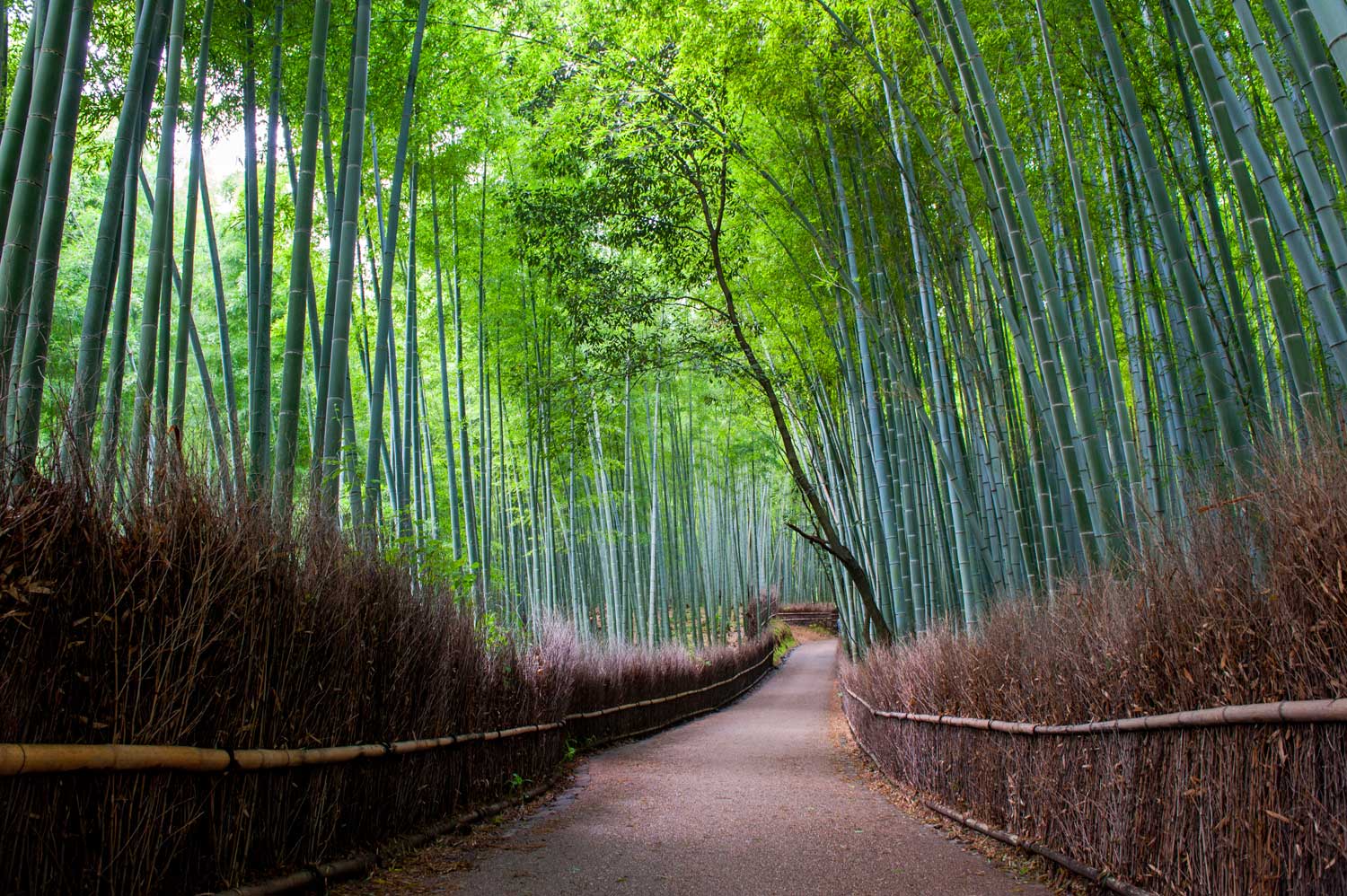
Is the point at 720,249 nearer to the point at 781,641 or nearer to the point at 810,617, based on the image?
the point at 781,641

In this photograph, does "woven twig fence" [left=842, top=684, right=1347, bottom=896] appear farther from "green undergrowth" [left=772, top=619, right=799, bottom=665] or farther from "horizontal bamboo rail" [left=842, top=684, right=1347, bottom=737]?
"green undergrowth" [left=772, top=619, right=799, bottom=665]

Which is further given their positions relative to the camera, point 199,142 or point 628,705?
point 628,705

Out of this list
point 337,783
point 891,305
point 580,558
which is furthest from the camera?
point 580,558

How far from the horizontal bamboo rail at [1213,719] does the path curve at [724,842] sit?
491 millimetres

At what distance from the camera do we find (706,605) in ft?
51.3

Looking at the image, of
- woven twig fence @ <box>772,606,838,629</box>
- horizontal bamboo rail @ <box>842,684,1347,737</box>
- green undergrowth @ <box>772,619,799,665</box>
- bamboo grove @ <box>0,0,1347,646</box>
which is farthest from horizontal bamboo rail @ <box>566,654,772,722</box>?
woven twig fence @ <box>772,606,838,629</box>

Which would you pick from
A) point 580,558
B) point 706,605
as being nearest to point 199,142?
point 580,558

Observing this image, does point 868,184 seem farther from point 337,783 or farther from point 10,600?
point 10,600

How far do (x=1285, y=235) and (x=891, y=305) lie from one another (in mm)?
3712

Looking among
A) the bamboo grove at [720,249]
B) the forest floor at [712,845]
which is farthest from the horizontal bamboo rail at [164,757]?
the bamboo grove at [720,249]

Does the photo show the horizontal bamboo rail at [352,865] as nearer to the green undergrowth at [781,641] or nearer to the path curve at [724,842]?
the path curve at [724,842]

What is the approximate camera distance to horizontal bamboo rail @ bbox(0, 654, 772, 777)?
5.49ft

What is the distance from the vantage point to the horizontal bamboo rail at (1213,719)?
1733mm

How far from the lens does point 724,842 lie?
12.1ft
